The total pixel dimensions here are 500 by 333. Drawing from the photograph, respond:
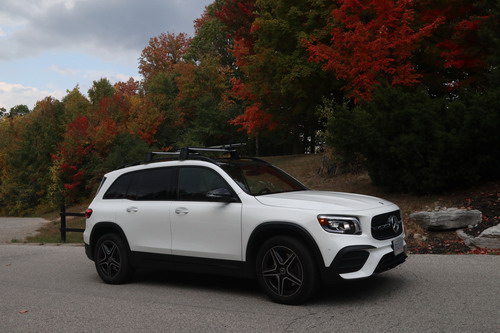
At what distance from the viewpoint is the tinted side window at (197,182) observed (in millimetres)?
7145

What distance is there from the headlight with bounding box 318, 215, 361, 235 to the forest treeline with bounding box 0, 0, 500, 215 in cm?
794

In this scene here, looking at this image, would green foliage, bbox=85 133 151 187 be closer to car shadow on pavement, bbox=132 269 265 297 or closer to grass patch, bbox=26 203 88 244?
grass patch, bbox=26 203 88 244

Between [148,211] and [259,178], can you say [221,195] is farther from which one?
[148,211]

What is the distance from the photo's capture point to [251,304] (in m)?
6.45

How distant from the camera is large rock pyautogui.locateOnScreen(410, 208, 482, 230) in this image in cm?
1158

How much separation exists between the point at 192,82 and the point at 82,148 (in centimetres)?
1096

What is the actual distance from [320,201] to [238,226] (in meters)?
1.08

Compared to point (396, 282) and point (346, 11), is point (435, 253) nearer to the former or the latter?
point (396, 282)

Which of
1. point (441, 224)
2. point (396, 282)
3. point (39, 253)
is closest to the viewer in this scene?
point (396, 282)

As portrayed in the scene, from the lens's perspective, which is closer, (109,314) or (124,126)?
(109,314)

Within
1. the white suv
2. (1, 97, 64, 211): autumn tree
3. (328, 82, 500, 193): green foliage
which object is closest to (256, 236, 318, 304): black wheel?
the white suv

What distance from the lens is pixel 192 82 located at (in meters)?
44.3

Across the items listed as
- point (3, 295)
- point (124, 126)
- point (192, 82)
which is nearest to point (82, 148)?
point (124, 126)

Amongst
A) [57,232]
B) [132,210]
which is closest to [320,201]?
[132,210]
